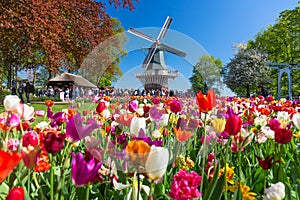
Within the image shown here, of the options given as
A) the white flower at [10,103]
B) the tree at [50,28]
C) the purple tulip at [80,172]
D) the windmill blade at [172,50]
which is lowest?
the purple tulip at [80,172]

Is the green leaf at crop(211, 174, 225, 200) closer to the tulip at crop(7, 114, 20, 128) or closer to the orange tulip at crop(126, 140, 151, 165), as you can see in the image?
the orange tulip at crop(126, 140, 151, 165)

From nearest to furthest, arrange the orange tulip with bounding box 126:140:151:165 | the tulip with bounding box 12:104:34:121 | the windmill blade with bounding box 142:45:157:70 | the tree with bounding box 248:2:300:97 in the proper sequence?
the orange tulip with bounding box 126:140:151:165 → the tulip with bounding box 12:104:34:121 → the windmill blade with bounding box 142:45:157:70 → the tree with bounding box 248:2:300:97

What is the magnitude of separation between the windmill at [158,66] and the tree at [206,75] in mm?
106

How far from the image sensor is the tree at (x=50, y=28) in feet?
23.0

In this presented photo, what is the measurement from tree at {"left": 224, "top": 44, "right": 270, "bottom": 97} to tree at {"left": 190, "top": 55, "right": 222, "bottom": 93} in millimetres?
19332

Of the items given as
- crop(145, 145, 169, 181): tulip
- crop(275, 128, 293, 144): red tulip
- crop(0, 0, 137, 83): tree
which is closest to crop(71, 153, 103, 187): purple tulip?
crop(145, 145, 169, 181): tulip

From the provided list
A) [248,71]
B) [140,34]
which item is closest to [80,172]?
[140,34]

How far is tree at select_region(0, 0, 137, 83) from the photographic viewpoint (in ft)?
23.0

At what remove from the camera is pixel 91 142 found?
0.94m

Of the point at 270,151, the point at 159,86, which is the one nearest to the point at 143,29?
the point at 159,86

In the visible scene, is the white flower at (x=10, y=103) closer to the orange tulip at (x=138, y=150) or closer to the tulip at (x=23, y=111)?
the tulip at (x=23, y=111)

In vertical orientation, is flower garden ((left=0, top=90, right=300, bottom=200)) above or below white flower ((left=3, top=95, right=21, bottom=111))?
below

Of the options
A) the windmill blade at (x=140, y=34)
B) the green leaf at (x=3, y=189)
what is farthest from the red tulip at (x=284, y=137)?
the green leaf at (x=3, y=189)

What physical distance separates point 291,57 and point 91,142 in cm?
2478
